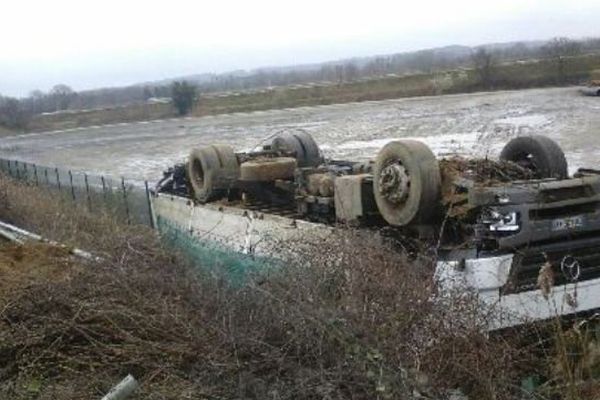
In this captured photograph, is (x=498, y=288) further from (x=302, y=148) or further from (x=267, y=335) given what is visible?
(x=302, y=148)

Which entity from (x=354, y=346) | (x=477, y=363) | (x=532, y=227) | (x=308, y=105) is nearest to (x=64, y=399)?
(x=354, y=346)

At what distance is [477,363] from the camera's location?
197 inches

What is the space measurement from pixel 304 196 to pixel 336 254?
2.45 m

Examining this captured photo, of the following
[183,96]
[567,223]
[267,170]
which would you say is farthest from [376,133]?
[183,96]

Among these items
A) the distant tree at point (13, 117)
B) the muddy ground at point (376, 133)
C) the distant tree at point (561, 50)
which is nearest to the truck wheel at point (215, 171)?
the muddy ground at point (376, 133)

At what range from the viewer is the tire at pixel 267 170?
9.48 m

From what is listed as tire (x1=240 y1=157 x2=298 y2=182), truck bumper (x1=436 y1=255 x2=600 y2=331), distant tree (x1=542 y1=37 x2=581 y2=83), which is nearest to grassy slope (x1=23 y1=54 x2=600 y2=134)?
distant tree (x1=542 y1=37 x2=581 y2=83)

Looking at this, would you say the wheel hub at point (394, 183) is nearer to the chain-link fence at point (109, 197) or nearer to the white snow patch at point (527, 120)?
the chain-link fence at point (109, 197)

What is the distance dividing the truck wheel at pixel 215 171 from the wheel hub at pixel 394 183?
357cm

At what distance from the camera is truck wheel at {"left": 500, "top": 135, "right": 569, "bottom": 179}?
7.37m

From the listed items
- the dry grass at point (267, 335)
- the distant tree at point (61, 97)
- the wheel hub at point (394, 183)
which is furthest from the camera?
the distant tree at point (61, 97)

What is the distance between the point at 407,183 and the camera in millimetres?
6699

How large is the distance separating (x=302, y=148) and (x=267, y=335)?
5.70m

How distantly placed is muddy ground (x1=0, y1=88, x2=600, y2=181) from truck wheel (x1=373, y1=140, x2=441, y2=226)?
1241 centimetres
